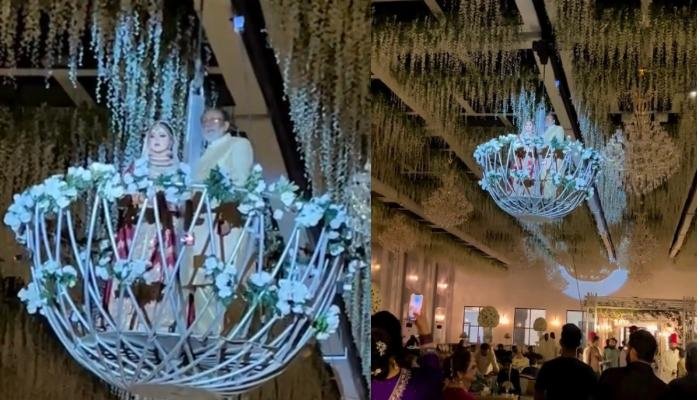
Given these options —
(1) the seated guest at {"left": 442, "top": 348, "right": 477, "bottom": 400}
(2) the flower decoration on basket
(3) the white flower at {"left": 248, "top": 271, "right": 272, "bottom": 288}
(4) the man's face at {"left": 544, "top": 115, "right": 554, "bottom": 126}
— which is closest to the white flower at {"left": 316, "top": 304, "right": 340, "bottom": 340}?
(3) the white flower at {"left": 248, "top": 271, "right": 272, "bottom": 288}

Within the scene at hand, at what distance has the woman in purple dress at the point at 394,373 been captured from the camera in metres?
1.76

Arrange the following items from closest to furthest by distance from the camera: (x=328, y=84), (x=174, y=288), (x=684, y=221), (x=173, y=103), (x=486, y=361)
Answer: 1. (x=174, y=288)
2. (x=173, y=103)
3. (x=328, y=84)
4. (x=684, y=221)
5. (x=486, y=361)

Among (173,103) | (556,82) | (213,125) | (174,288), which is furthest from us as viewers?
(556,82)

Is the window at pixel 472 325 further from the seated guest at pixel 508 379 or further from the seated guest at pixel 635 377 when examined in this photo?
the seated guest at pixel 635 377

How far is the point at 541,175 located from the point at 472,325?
596 mm

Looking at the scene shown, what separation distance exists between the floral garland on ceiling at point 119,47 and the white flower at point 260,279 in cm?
88

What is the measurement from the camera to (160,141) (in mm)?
1367

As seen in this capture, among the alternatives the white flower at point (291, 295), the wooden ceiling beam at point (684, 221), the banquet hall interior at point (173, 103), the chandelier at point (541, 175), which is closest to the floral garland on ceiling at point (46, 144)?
the banquet hall interior at point (173, 103)

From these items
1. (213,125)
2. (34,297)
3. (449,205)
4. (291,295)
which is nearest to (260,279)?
(291,295)

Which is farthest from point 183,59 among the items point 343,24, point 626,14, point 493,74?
point 626,14

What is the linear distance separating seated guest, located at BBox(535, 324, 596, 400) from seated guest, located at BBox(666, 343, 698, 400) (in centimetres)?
26

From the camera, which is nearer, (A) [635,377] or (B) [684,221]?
(A) [635,377]

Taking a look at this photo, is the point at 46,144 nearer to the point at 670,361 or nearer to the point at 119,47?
the point at 119,47

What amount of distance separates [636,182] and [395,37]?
0.99 meters
